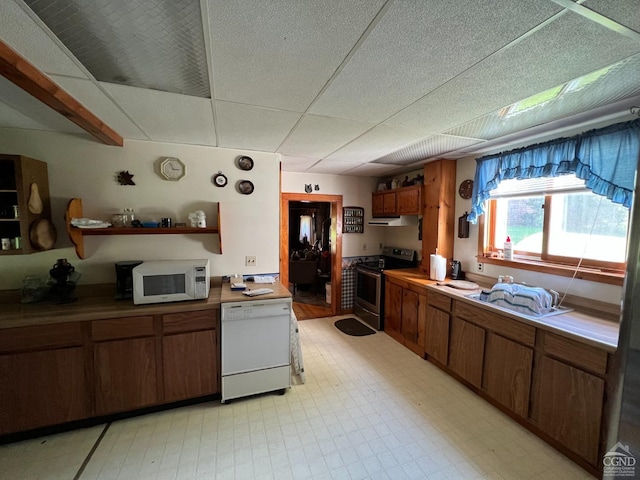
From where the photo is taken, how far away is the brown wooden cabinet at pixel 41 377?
5.82ft

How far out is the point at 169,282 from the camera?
7.13 feet

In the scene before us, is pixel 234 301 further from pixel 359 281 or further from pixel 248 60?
pixel 359 281

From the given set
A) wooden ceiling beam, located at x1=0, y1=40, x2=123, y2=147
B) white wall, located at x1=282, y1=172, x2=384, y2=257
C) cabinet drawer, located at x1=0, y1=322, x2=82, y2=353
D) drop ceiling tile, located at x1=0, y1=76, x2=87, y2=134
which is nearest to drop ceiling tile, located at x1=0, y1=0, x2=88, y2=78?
wooden ceiling beam, located at x1=0, y1=40, x2=123, y2=147

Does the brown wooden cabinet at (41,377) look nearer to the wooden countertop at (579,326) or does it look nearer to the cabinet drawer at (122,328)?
the cabinet drawer at (122,328)

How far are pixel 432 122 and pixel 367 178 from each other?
8.19 ft

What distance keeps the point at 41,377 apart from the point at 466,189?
4.24 m

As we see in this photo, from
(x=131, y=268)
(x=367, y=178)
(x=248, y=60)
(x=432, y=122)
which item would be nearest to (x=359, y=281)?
(x=367, y=178)

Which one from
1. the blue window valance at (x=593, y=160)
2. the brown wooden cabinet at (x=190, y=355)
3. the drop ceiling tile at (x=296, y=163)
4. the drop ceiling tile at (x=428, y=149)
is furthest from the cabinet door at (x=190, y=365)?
the blue window valance at (x=593, y=160)

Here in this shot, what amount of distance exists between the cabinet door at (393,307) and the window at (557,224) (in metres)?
1.17

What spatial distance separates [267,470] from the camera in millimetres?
1651

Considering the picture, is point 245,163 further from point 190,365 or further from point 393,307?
point 393,307

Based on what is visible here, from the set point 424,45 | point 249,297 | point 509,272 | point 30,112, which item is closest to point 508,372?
point 509,272

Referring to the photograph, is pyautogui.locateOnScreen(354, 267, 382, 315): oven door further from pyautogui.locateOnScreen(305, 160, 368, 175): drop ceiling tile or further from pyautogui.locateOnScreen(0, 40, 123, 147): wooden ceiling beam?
pyautogui.locateOnScreen(0, 40, 123, 147): wooden ceiling beam

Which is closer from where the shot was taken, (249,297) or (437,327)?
(249,297)
